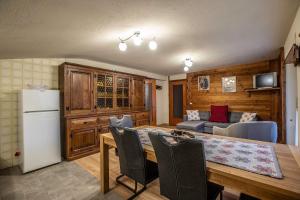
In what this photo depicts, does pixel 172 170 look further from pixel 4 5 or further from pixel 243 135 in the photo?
pixel 4 5

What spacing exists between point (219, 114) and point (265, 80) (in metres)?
1.55

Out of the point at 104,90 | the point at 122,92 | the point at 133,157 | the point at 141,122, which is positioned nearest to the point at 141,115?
the point at 141,122

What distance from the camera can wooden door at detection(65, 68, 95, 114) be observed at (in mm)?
3066

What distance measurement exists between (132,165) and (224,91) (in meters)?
4.49

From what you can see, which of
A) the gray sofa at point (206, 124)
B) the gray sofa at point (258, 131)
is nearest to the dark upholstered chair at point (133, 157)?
the gray sofa at point (258, 131)

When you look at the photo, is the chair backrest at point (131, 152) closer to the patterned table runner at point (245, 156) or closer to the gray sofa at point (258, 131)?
the patterned table runner at point (245, 156)

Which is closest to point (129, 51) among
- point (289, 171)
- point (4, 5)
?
point (4, 5)

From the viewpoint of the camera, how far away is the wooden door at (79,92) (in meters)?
3.07

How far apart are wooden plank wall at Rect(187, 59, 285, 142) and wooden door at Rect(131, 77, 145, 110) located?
212 centimetres

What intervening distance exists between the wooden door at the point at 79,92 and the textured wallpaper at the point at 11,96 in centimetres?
69

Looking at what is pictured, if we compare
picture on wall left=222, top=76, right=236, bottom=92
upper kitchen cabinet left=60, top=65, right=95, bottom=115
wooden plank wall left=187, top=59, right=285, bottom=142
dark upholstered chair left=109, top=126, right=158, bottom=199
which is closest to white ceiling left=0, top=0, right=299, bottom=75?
upper kitchen cabinet left=60, top=65, right=95, bottom=115

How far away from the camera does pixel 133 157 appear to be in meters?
1.61

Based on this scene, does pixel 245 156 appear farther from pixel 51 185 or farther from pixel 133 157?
pixel 51 185

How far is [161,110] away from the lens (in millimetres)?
6895
